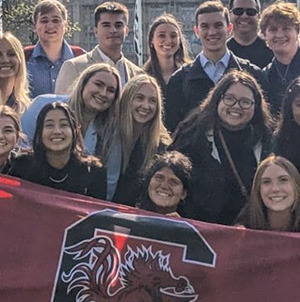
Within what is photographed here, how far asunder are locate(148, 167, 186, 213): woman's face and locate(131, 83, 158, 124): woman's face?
2.34 feet

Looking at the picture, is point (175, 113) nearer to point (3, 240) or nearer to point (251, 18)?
point (251, 18)

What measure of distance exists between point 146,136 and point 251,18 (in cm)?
221

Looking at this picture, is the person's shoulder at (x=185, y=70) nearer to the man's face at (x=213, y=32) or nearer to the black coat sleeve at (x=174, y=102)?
the black coat sleeve at (x=174, y=102)

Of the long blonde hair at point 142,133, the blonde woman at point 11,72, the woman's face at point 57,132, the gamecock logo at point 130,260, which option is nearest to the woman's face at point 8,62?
the blonde woman at point 11,72

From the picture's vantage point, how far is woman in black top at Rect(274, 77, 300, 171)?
557 cm

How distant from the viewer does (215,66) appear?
6.76 metres

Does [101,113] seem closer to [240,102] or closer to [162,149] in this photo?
[162,149]

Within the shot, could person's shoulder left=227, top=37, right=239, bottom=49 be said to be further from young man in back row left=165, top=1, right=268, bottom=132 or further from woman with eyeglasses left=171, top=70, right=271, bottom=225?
woman with eyeglasses left=171, top=70, right=271, bottom=225

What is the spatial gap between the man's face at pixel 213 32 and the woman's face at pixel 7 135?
2146 millimetres

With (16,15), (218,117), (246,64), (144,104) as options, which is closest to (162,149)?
(144,104)

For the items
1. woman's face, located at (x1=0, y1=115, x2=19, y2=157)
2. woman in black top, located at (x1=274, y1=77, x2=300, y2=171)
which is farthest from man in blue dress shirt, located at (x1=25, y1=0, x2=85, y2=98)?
woman in black top, located at (x1=274, y1=77, x2=300, y2=171)

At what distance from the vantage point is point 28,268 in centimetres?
482

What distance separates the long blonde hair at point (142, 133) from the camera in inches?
229

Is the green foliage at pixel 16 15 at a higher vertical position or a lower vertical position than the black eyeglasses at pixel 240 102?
higher
